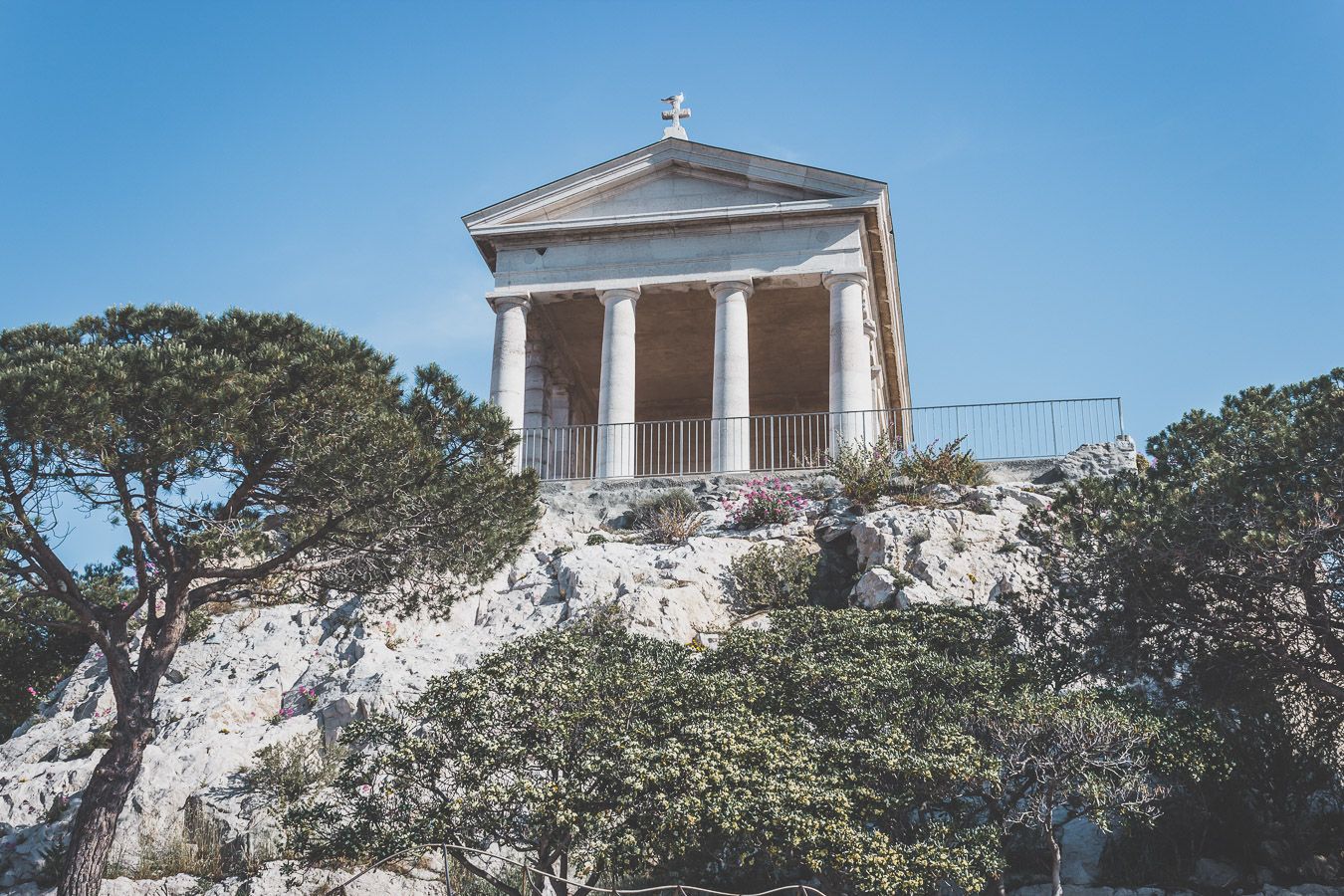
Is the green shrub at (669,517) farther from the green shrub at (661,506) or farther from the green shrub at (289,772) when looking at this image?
the green shrub at (289,772)

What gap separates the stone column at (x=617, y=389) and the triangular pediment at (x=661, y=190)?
6.17ft

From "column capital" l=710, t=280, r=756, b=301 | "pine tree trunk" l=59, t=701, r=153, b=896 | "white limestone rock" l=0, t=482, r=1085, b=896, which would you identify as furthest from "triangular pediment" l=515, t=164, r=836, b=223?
"pine tree trunk" l=59, t=701, r=153, b=896

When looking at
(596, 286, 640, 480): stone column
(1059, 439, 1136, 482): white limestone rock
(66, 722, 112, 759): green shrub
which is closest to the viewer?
(66, 722, 112, 759): green shrub

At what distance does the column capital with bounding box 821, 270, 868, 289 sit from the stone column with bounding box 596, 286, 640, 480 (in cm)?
409

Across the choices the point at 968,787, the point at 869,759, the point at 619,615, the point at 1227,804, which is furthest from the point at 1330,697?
the point at 619,615

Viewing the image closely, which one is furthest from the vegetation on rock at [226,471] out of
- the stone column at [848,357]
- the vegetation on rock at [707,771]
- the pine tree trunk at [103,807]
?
the stone column at [848,357]

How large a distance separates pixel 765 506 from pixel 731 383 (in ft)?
16.3

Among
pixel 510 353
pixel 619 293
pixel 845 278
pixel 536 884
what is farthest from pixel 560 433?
pixel 536 884

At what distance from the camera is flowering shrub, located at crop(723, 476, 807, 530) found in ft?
67.5

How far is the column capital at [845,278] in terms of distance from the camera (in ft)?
83.5

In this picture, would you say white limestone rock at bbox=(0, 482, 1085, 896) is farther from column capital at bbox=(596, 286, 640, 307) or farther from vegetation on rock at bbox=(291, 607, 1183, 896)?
column capital at bbox=(596, 286, 640, 307)

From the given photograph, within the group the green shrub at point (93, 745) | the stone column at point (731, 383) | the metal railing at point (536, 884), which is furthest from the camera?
the stone column at point (731, 383)

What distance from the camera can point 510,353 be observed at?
85.8 ft

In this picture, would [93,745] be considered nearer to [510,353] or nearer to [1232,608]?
[510,353]
